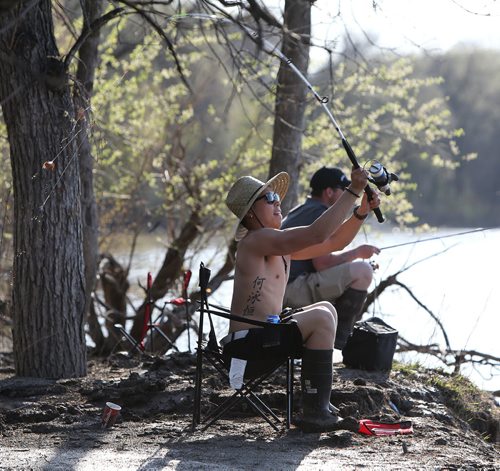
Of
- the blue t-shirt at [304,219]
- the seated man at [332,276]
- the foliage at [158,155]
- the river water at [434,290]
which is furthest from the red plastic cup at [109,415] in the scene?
the foliage at [158,155]

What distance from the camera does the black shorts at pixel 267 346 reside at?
4402 mm

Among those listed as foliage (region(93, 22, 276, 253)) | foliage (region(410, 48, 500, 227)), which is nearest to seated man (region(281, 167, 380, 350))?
foliage (region(93, 22, 276, 253))

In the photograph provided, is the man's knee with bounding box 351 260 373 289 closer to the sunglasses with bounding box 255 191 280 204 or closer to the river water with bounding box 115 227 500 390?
the river water with bounding box 115 227 500 390

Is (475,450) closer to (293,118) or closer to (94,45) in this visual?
(293,118)

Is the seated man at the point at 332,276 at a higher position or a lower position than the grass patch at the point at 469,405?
higher

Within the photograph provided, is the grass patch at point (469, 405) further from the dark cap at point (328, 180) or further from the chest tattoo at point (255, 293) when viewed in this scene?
the chest tattoo at point (255, 293)

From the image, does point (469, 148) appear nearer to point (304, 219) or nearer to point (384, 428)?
point (304, 219)

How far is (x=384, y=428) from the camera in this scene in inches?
184

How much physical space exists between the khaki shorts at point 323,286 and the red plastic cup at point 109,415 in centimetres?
168

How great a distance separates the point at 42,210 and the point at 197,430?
1881 millimetres

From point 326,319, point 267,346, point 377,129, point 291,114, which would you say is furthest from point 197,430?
point 377,129

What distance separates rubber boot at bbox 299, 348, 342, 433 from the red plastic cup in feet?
3.00

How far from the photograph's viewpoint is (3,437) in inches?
179

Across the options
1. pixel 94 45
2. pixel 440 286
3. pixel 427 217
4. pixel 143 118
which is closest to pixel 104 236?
pixel 143 118
